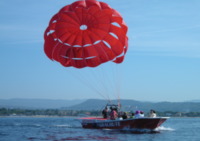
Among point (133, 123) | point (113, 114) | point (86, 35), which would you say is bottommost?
point (133, 123)

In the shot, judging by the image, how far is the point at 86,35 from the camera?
111ft

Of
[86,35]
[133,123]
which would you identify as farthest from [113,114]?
[86,35]

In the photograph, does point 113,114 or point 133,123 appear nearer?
point 133,123

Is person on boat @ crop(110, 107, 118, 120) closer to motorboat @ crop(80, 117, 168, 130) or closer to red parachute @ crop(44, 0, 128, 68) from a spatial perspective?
motorboat @ crop(80, 117, 168, 130)

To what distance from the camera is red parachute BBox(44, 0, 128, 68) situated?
3228 centimetres

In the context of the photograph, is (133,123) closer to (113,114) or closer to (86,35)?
(113,114)

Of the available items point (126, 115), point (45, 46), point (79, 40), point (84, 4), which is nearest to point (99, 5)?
point (84, 4)

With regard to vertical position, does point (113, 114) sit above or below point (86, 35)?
below

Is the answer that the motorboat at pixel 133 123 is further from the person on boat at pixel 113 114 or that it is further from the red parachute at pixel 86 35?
the red parachute at pixel 86 35

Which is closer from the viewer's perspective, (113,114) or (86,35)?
(86,35)

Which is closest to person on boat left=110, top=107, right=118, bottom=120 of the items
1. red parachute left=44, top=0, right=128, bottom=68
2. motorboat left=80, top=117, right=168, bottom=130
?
motorboat left=80, top=117, right=168, bottom=130

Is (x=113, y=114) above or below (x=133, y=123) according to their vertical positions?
above

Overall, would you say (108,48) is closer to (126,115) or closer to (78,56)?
(78,56)

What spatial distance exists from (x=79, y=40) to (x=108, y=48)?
7.80 feet
